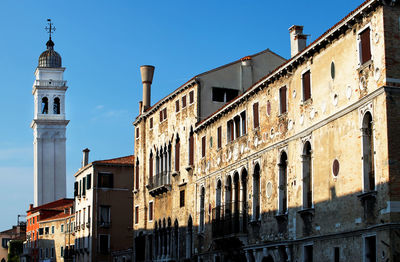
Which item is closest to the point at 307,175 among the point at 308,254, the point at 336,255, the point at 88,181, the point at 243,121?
the point at 308,254

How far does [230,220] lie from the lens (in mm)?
32062

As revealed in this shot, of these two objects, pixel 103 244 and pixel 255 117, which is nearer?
pixel 255 117

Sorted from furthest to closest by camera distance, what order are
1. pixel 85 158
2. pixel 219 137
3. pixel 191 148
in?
pixel 85 158
pixel 191 148
pixel 219 137

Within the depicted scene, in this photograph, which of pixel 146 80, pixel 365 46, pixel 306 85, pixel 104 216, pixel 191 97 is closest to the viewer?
pixel 365 46

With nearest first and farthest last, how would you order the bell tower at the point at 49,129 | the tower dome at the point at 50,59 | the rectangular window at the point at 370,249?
1. the rectangular window at the point at 370,249
2. the bell tower at the point at 49,129
3. the tower dome at the point at 50,59

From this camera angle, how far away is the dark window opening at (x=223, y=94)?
127 feet

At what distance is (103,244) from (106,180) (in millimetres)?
4705

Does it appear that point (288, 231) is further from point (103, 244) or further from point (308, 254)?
point (103, 244)

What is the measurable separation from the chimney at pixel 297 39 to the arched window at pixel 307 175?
15.1 feet

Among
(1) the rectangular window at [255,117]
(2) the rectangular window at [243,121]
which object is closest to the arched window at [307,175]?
(1) the rectangular window at [255,117]

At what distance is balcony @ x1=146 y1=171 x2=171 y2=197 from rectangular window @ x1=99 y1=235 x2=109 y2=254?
13377 mm

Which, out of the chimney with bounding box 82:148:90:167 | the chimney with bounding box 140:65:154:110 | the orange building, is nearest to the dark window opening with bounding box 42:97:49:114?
the orange building

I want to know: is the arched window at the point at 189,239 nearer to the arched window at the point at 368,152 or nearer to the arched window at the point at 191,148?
the arched window at the point at 191,148

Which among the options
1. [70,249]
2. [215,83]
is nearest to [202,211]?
[215,83]
